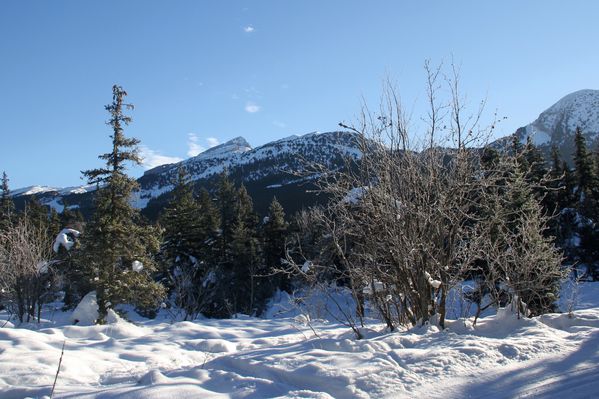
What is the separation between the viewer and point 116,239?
18.1 m

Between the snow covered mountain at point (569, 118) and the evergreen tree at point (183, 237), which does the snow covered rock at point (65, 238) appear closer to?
the evergreen tree at point (183, 237)

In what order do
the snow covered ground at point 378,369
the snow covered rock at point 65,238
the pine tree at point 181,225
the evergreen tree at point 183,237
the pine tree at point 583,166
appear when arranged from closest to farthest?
1. the snow covered ground at point 378,369
2. the snow covered rock at point 65,238
3. the pine tree at point 583,166
4. the evergreen tree at point 183,237
5. the pine tree at point 181,225

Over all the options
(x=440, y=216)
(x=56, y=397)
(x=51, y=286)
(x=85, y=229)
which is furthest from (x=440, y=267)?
(x=51, y=286)

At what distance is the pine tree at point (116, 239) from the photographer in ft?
58.9

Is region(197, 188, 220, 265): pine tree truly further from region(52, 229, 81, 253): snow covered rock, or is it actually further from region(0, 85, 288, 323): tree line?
region(52, 229, 81, 253): snow covered rock

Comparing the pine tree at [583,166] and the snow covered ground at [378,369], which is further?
the pine tree at [583,166]

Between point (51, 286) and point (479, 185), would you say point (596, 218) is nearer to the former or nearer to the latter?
point (479, 185)

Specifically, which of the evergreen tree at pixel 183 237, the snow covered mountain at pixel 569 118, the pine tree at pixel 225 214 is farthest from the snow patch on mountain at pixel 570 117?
the evergreen tree at pixel 183 237

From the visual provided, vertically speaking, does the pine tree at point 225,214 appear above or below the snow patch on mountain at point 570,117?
below

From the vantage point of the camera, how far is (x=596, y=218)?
1232 inches

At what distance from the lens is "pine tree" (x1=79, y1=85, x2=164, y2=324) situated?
18.0 meters

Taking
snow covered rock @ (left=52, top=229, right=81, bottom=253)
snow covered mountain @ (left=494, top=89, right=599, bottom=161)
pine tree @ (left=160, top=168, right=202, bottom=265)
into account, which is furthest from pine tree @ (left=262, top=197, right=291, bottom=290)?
snow covered mountain @ (left=494, top=89, right=599, bottom=161)

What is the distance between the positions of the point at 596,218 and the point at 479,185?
1195 inches

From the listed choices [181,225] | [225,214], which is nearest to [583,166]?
[225,214]
